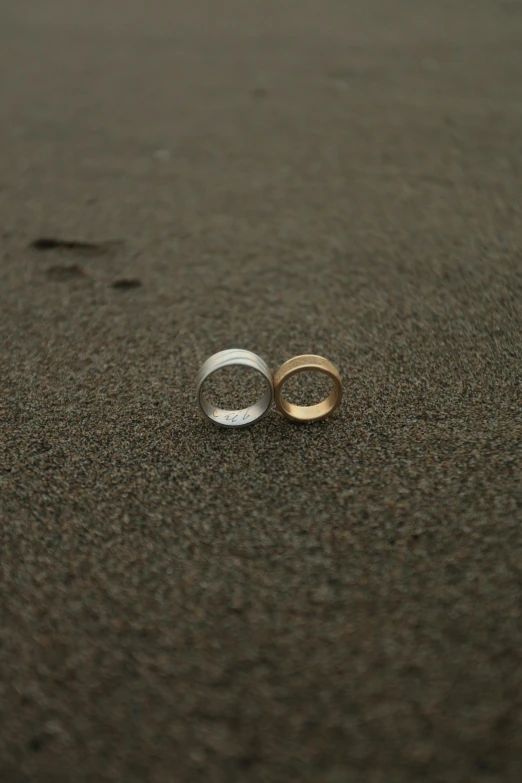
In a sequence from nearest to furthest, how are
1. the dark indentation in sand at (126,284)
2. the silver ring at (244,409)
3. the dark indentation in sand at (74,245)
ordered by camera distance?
the silver ring at (244,409), the dark indentation in sand at (126,284), the dark indentation in sand at (74,245)

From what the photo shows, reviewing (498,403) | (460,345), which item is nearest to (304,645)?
(498,403)

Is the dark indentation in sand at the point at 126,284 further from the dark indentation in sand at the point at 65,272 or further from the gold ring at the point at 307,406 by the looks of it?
the gold ring at the point at 307,406

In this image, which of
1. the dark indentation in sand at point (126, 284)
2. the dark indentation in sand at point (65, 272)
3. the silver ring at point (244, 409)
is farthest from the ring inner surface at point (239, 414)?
the dark indentation in sand at point (65, 272)

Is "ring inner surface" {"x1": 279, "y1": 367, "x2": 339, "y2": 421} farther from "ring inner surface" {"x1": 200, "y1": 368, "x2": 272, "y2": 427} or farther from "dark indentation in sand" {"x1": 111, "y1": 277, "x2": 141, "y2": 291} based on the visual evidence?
"dark indentation in sand" {"x1": 111, "y1": 277, "x2": 141, "y2": 291}

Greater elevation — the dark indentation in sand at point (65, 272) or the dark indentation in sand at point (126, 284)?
the dark indentation in sand at point (65, 272)

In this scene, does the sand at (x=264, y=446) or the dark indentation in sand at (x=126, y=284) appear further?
the dark indentation in sand at (x=126, y=284)

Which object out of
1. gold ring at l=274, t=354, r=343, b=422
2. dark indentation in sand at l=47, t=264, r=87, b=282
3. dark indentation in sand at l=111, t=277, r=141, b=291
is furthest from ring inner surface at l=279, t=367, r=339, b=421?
dark indentation in sand at l=47, t=264, r=87, b=282
